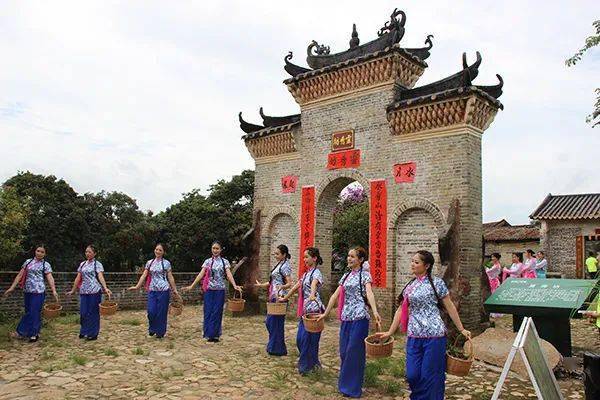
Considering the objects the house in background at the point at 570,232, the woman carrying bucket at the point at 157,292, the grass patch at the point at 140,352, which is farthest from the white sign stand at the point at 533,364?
the house in background at the point at 570,232

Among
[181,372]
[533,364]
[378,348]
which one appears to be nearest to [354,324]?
[378,348]

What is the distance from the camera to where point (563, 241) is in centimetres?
2161

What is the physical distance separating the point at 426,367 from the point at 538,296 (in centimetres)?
413

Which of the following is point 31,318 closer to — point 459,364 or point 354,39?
point 459,364

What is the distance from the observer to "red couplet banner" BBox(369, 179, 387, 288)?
36.6 feet

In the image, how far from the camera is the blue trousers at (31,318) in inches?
346

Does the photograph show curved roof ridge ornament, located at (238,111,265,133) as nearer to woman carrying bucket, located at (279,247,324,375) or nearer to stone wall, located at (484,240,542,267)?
woman carrying bucket, located at (279,247,324,375)

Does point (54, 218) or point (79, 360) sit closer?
point (79, 360)

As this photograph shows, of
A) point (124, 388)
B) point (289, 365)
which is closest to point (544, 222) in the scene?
point (289, 365)

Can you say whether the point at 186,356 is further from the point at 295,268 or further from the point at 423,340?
the point at 295,268

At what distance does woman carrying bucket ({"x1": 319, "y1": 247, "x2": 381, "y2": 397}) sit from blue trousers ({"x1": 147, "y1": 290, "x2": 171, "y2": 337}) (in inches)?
172

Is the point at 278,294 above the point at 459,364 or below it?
above

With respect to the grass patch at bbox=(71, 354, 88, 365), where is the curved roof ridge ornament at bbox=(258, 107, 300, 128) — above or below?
above

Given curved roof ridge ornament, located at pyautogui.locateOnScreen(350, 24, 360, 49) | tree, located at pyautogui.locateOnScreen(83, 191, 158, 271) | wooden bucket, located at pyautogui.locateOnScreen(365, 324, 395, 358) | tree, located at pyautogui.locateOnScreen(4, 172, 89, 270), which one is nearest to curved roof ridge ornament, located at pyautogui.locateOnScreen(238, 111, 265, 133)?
curved roof ridge ornament, located at pyautogui.locateOnScreen(350, 24, 360, 49)
